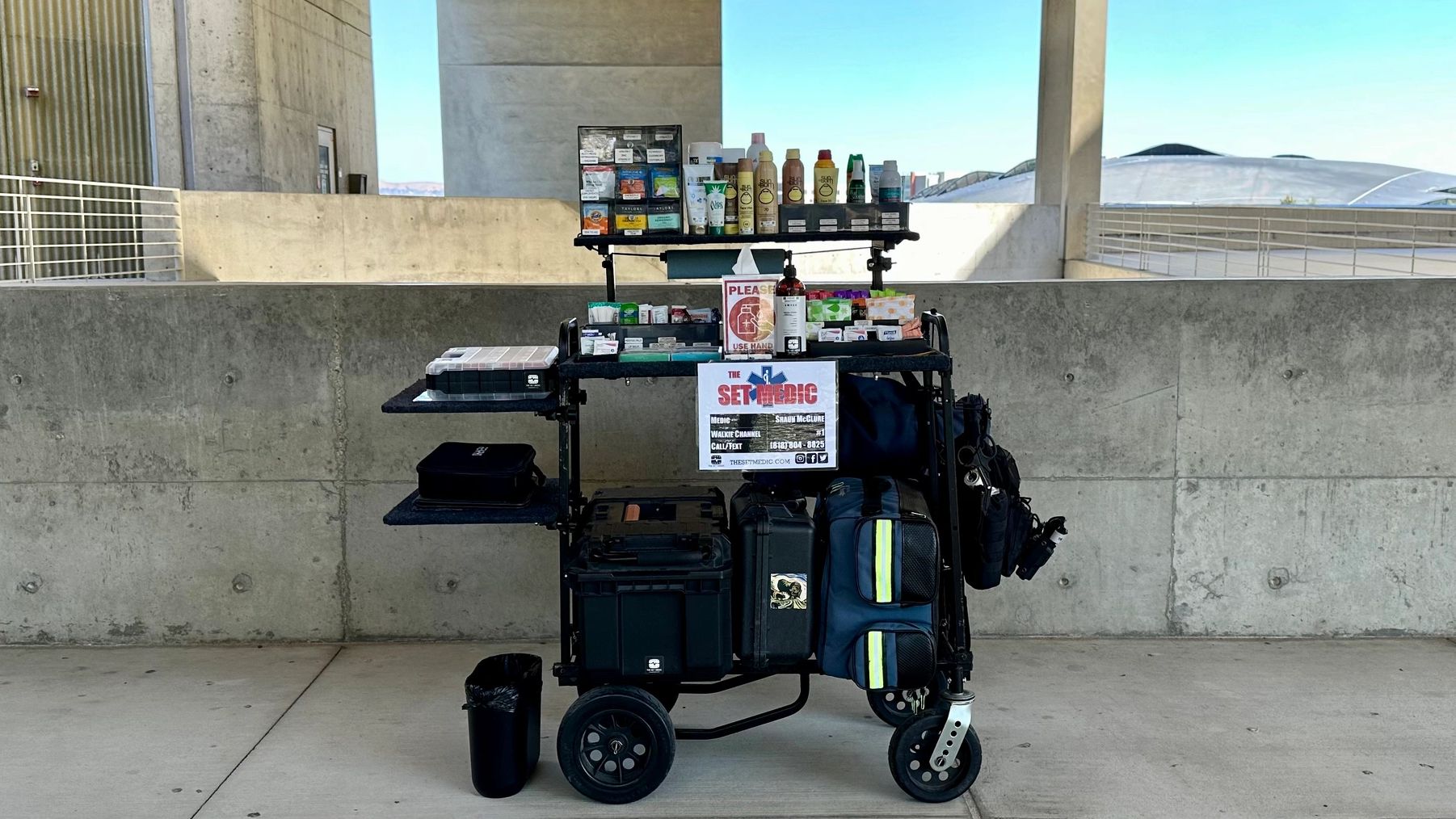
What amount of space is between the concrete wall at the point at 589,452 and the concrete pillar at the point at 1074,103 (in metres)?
14.1

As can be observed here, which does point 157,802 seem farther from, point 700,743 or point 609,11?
point 609,11

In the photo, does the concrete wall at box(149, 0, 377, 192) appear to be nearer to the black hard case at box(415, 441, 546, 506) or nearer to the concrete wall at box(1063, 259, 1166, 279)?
the concrete wall at box(1063, 259, 1166, 279)

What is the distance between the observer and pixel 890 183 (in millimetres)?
3676

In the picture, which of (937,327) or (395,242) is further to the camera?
(395,242)

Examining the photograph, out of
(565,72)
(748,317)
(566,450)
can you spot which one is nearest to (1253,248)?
(565,72)

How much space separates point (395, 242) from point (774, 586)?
12.0 meters

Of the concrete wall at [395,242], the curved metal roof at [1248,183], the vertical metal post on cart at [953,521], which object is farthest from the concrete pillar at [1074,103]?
the curved metal roof at [1248,183]

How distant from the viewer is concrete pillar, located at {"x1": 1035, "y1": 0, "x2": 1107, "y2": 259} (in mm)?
17844

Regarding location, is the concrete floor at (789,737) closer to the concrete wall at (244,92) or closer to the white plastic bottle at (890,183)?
the white plastic bottle at (890,183)

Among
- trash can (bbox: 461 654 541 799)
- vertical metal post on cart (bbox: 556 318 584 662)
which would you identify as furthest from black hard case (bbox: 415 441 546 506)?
trash can (bbox: 461 654 541 799)

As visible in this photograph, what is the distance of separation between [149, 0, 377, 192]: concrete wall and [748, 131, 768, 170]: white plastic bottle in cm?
1312

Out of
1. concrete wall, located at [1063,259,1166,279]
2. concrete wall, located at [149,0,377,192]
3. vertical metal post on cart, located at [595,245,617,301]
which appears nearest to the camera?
vertical metal post on cart, located at [595,245,617,301]

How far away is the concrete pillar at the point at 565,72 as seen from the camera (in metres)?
15.7

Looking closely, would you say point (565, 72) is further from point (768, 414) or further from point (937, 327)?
point (768, 414)
